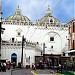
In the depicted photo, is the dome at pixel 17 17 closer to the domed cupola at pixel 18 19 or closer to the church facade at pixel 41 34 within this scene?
the domed cupola at pixel 18 19

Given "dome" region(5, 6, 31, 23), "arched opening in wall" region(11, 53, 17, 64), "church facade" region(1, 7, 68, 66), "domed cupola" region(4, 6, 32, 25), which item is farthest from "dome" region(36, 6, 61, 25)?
"arched opening in wall" region(11, 53, 17, 64)

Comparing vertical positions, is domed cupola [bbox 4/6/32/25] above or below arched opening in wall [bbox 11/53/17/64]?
above

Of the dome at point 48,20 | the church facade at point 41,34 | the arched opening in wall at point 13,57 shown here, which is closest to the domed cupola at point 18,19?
the church facade at point 41,34

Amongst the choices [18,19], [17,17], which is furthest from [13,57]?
[17,17]

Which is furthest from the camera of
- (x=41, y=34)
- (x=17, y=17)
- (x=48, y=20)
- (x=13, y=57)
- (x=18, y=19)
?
(x=17, y=17)

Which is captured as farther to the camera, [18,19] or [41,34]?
[18,19]

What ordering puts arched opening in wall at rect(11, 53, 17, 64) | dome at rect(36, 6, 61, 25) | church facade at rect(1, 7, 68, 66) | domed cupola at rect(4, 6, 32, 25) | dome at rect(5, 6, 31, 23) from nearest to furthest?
arched opening in wall at rect(11, 53, 17, 64), church facade at rect(1, 7, 68, 66), domed cupola at rect(4, 6, 32, 25), dome at rect(36, 6, 61, 25), dome at rect(5, 6, 31, 23)

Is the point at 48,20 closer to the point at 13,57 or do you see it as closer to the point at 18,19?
the point at 18,19

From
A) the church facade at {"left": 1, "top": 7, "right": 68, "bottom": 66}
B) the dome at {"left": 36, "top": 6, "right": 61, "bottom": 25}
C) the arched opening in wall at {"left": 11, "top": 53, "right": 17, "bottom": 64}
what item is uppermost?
the dome at {"left": 36, "top": 6, "right": 61, "bottom": 25}

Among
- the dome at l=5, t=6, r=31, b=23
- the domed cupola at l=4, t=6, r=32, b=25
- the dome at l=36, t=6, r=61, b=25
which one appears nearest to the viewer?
the domed cupola at l=4, t=6, r=32, b=25

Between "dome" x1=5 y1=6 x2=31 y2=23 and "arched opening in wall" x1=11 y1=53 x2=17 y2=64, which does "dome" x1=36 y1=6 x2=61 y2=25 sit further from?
"arched opening in wall" x1=11 y1=53 x2=17 y2=64

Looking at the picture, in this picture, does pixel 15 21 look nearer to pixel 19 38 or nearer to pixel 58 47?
pixel 19 38

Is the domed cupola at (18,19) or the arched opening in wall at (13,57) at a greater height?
the domed cupola at (18,19)

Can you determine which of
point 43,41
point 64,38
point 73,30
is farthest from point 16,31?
point 73,30
